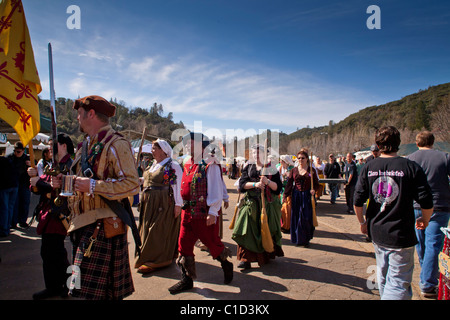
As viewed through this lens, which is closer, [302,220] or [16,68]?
[16,68]

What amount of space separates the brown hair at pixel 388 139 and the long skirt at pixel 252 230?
2244 millimetres

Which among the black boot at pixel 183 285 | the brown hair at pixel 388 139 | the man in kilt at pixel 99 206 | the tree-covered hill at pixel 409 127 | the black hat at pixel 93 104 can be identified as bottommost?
the black boot at pixel 183 285

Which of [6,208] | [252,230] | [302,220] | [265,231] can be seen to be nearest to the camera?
[265,231]

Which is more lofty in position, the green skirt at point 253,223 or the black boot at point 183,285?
the green skirt at point 253,223

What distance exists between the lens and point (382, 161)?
268 cm

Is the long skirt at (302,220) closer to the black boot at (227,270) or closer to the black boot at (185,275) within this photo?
the black boot at (227,270)

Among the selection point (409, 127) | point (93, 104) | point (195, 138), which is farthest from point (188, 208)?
point (409, 127)

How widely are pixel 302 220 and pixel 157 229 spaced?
3.03 meters

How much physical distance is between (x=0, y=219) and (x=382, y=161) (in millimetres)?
7447

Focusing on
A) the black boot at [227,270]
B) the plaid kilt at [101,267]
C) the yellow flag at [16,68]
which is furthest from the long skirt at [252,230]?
the yellow flag at [16,68]

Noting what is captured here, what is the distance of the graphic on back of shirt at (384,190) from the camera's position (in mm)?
2592

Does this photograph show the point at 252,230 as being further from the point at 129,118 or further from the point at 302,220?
the point at 129,118

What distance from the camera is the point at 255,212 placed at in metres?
4.46
